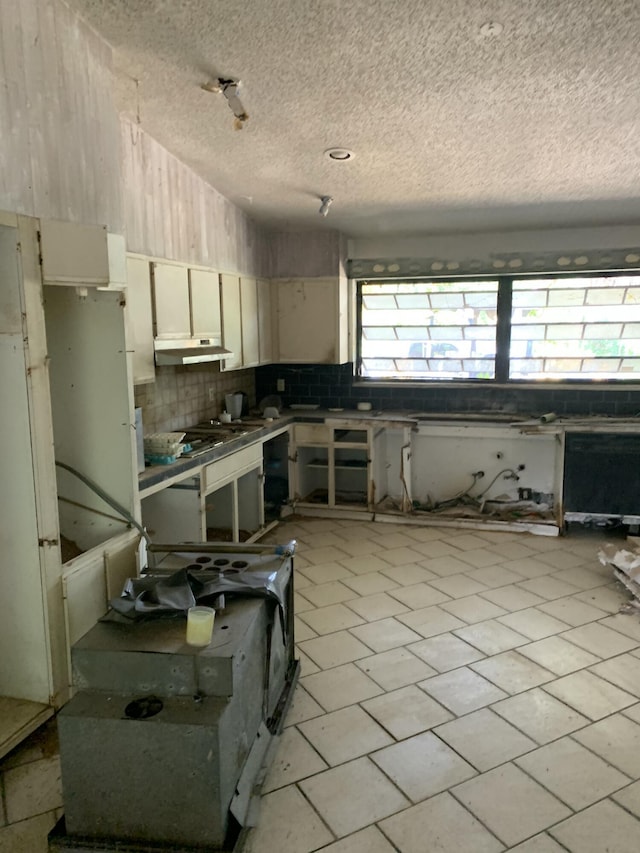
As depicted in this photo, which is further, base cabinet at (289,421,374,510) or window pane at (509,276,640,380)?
base cabinet at (289,421,374,510)

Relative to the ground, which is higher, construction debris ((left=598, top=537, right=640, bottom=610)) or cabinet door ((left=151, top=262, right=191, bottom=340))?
cabinet door ((left=151, top=262, right=191, bottom=340))

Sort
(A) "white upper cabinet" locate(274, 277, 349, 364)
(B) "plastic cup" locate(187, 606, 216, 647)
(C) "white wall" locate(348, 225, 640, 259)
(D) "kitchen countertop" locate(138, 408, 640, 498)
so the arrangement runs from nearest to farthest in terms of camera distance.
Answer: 1. (B) "plastic cup" locate(187, 606, 216, 647)
2. (D) "kitchen countertop" locate(138, 408, 640, 498)
3. (C) "white wall" locate(348, 225, 640, 259)
4. (A) "white upper cabinet" locate(274, 277, 349, 364)

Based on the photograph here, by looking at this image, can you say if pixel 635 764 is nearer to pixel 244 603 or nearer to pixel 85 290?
pixel 244 603

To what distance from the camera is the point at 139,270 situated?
346 cm

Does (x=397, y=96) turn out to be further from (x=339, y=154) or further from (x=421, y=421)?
(x=421, y=421)

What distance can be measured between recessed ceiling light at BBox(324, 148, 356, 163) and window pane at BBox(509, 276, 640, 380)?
220 centimetres

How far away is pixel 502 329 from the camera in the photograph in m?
5.38

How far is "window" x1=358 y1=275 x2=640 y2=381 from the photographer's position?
5156 mm

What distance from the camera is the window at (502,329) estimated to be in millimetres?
5156

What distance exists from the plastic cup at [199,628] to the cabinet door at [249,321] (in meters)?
3.24

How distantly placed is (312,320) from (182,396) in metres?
1.52

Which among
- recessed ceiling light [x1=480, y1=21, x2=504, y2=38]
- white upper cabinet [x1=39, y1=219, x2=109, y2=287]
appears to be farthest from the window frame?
white upper cabinet [x1=39, y1=219, x2=109, y2=287]

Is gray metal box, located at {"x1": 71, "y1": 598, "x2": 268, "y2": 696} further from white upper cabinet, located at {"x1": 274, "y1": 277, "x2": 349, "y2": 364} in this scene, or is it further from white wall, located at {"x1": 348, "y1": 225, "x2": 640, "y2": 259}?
white wall, located at {"x1": 348, "y1": 225, "x2": 640, "y2": 259}

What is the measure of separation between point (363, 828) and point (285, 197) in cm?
403
